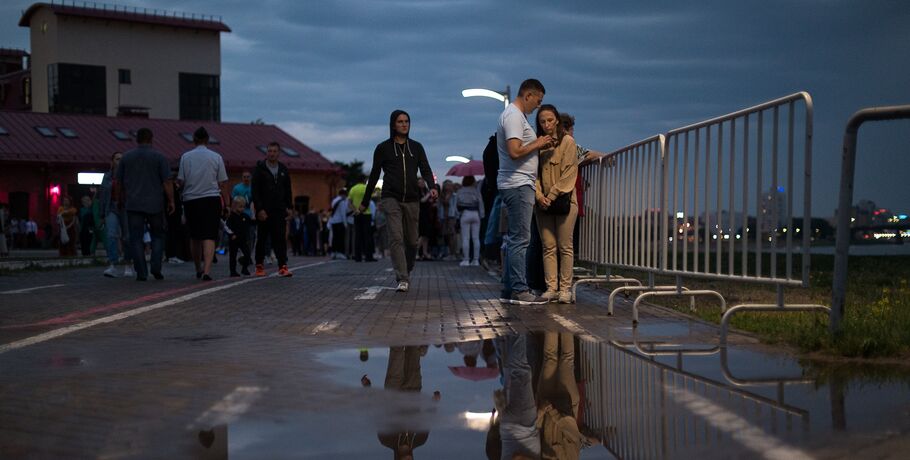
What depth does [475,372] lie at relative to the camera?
6066 mm

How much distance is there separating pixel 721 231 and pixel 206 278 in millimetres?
8409

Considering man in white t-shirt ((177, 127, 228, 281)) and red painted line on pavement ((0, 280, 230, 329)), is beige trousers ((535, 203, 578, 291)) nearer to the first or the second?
red painted line on pavement ((0, 280, 230, 329))

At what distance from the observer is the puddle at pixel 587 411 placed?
3996mm

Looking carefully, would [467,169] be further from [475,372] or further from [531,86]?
[475,372]

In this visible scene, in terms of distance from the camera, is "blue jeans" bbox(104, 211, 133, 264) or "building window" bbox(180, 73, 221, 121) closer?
"blue jeans" bbox(104, 211, 133, 264)

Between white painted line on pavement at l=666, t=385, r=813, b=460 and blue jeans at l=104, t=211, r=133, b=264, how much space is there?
1326 cm

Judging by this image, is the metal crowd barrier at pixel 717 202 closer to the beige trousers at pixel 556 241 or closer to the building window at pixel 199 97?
the beige trousers at pixel 556 241

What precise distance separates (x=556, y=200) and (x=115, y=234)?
8.80 metres

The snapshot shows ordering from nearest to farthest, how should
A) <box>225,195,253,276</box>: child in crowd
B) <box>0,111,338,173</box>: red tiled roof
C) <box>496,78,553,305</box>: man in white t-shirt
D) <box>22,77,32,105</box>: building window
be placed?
<box>496,78,553,305</box>: man in white t-shirt → <box>225,195,253,276</box>: child in crowd → <box>0,111,338,173</box>: red tiled roof → <box>22,77,32,105</box>: building window

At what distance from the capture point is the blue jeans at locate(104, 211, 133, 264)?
17.3m

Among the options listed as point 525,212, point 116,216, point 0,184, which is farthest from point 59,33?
point 525,212

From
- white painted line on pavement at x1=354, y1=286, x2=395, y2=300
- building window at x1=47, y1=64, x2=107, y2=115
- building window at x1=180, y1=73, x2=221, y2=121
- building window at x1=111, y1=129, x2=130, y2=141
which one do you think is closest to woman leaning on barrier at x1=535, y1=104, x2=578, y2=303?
white painted line on pavement at x1=354, y1=286, x2=395, y2=300

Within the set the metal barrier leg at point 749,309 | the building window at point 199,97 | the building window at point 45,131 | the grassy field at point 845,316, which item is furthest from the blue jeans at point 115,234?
the building window at point 199,97

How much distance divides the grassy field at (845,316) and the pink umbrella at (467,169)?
14226mm
